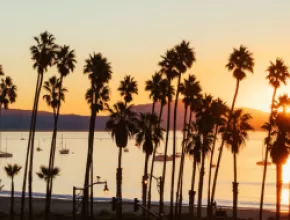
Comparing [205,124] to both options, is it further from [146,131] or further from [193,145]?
[146,131]

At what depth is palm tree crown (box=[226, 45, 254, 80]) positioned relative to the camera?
65.2 meters

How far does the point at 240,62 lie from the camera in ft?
214

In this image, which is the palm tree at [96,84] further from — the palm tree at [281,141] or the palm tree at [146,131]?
the palm tree at [281,141]

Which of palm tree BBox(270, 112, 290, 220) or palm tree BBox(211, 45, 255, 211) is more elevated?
palm tree BBox(211, 45, 255, 211)

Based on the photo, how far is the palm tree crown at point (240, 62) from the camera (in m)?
65.2

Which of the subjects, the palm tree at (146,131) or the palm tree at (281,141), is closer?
the palm tree at (281,141)

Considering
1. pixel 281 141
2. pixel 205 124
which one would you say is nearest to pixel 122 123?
pixel 205 124

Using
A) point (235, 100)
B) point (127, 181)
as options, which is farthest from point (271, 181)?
point (235, 100)

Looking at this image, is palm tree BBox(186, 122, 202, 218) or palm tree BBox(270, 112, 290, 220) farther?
palm tree BBox(186, 122, 202, 218)

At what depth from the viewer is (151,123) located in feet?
218

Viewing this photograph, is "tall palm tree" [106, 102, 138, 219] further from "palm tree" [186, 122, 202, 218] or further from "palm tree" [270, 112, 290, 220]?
"palm tree" [270, 112, 290, 220]

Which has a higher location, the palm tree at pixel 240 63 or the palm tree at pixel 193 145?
the palm tree at pixel 240 63

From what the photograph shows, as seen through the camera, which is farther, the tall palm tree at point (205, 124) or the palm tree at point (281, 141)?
the tall palm tree at point (205, 124)

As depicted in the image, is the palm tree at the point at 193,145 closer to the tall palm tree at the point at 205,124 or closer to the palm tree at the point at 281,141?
the tall palm tree at the point at 205,124
